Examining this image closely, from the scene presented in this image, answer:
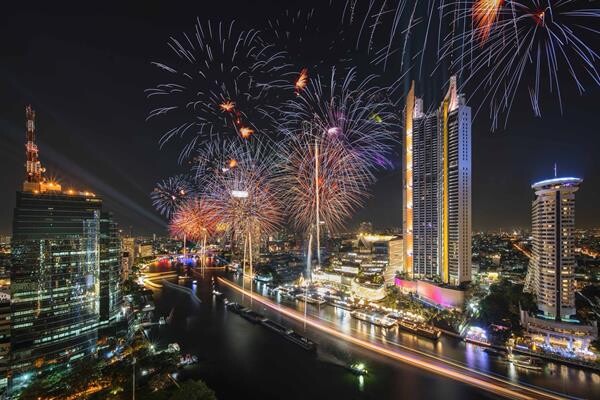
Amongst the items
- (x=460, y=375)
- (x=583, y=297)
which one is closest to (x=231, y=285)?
(x=460, y=375)

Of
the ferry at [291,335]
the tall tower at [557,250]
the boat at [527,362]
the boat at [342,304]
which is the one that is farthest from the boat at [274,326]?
the tall tower at [557,250]

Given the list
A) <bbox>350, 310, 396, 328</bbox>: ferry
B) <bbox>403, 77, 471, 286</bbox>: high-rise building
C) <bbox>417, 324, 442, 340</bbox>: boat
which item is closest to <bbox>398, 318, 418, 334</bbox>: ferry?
<bbox>417, 324, 442, 340</bbox>: boat

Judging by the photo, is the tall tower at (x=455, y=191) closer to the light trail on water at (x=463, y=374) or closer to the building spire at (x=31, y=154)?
the light trail on water at (x=463, y=374)

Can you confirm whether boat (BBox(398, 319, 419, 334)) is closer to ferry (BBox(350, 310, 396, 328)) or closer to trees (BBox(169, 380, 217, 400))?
ferry (BBox(350, 310, 396, 328))

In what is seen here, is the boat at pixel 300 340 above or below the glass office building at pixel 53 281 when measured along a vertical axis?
below

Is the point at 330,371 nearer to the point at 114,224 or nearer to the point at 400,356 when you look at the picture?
the point at 400,356

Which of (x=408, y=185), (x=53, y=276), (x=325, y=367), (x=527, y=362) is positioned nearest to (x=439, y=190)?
(x=408, y=185)

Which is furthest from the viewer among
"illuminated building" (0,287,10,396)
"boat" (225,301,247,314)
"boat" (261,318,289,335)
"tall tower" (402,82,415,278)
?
"tall tower" (402,82,415,278)
